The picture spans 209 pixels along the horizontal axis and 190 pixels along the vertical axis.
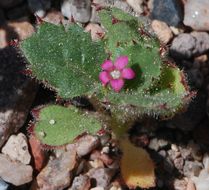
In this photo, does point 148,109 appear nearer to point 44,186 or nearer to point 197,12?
point 44,186

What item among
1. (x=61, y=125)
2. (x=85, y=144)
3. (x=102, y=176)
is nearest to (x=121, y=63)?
(x=61, y=125)

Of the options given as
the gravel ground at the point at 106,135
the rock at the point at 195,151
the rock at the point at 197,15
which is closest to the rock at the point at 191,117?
the gravel ground at the point at 106,135

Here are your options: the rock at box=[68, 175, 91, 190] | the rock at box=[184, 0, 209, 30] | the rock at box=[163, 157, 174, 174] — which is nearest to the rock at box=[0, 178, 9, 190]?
the rock at box=[68, 175, 91, 190]

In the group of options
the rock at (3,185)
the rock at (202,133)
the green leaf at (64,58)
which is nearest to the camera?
the green leaf at (64,58)

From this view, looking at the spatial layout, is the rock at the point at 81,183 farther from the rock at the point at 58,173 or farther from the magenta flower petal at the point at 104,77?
the magenta flower petal at the point at 104,77

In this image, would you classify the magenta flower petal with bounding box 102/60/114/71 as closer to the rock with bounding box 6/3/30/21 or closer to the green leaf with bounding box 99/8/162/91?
the green leaf with bounding box 99/8/162/91

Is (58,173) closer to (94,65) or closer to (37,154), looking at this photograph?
(37,154)
